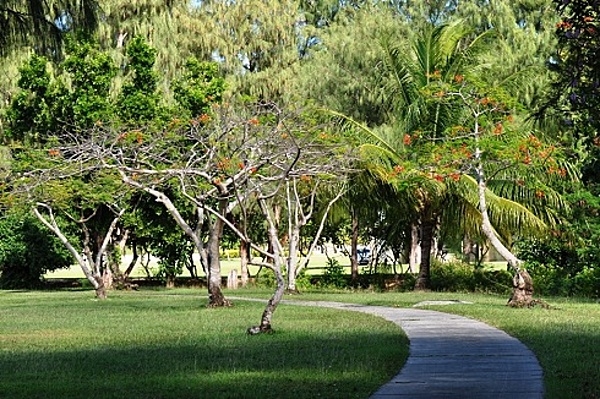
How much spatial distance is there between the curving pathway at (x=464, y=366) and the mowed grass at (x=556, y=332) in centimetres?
22

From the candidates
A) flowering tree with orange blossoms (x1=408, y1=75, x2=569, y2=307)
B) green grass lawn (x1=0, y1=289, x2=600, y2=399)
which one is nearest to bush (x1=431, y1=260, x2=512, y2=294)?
flowering tree with orange blossoms (x1=408, y1=75, x2=569, y2=307)

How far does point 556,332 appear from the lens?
15.4m

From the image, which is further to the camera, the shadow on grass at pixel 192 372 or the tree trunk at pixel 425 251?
the tree trunk at pixel 425 251

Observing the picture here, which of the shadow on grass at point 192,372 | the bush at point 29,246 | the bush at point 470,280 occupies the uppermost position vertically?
the bush at point 29,246

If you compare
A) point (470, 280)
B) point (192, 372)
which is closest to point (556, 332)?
point (192, 372)

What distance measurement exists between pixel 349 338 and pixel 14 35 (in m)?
6.69

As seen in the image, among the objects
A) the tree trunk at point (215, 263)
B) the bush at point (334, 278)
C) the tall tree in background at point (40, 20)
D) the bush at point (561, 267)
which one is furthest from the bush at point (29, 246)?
the tall tree in background at point (40, 20)

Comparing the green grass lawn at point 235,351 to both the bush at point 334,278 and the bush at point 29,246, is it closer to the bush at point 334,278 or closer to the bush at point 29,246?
the bush at point 334,278

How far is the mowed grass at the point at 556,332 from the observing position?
10.1m

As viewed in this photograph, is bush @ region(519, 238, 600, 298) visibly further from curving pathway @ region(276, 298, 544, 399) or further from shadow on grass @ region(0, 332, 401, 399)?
shadow on grass @ region(0, 332, 401, 399)

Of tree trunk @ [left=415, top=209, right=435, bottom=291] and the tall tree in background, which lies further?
tree trunk @ [left=415, top=209, right=435, bottom=291]

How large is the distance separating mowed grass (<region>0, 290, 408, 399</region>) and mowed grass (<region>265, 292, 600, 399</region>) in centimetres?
176

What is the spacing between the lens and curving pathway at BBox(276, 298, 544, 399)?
960cm

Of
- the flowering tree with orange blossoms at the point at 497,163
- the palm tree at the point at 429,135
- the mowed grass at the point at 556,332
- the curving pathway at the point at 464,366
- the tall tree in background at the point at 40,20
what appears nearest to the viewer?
the curving pathway at the point at 464,366
